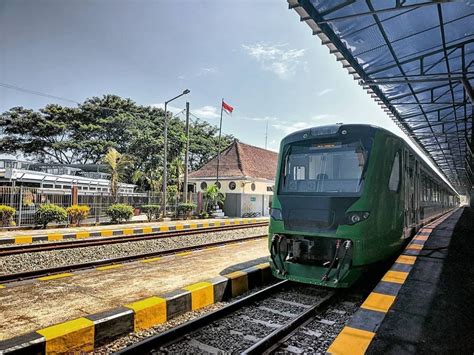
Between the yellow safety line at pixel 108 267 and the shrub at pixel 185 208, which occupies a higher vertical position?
the shrub at pixel 185 208

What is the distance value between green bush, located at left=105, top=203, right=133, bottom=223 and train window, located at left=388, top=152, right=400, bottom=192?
1391 centimetres

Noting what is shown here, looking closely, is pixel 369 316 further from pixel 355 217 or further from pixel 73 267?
pixel 73 267

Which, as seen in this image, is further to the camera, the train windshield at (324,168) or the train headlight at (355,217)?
the train windshield at (324,168)

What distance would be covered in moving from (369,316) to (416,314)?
0.54 m

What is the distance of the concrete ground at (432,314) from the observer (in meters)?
2.88

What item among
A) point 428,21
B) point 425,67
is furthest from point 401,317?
point 425,67

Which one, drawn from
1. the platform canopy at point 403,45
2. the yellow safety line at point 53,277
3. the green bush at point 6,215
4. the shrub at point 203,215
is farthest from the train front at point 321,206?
the shrub at point 203,215

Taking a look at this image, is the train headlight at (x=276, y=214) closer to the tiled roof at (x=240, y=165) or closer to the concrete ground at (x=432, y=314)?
the concrete ground at (x=432, y=314)

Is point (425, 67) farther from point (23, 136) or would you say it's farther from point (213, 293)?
point (23, 136)

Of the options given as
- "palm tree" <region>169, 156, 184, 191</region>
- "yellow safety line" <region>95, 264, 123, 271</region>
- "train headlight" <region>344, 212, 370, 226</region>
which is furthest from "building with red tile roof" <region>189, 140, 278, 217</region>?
"train headlight" <region>344, 212, 370, 226</region>

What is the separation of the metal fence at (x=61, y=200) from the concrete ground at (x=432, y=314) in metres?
14.7

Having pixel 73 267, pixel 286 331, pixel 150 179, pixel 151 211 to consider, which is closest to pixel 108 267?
pixel 73 267

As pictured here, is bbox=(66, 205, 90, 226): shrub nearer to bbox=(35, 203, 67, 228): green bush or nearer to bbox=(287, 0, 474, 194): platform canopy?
bbox=(35, 203, 67, 228): green bush

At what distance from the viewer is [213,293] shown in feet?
16.4
